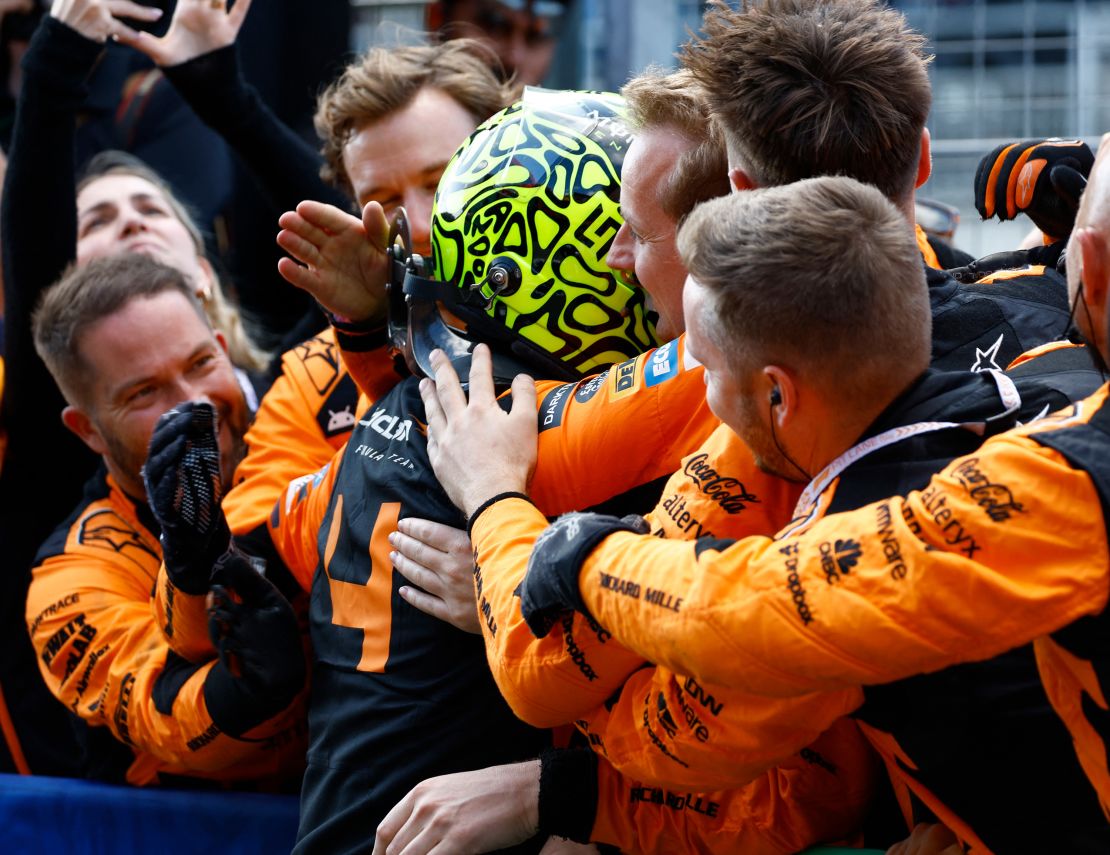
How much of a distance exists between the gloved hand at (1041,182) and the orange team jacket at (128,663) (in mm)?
1911

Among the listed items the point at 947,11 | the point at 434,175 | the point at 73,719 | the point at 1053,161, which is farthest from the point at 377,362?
the point at 947,11

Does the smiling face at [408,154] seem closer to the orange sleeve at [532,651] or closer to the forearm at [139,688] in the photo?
the forearm at [139,688]

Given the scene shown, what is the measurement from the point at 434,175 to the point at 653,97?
1259 mm

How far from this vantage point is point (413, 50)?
147 inches

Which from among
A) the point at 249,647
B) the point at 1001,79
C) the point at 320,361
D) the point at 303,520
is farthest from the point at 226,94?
the point at 1001,79

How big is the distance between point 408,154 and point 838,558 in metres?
2.25

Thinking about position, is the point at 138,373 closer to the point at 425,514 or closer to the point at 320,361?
the point at 320,361

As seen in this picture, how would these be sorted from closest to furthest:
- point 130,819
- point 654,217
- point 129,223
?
point 654,217 → point 130,819 → point 129,223

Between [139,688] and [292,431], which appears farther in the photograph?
[292,431]

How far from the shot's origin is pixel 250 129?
404cm

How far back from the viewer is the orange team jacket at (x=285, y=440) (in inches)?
116

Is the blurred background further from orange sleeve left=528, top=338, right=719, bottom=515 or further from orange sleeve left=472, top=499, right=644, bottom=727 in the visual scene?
orange sleeve left=472, top=499, right=644, bottom=727

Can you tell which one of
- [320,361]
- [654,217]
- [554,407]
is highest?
[654,217]

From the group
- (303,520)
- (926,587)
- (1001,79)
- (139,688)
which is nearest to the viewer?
(926,587)
